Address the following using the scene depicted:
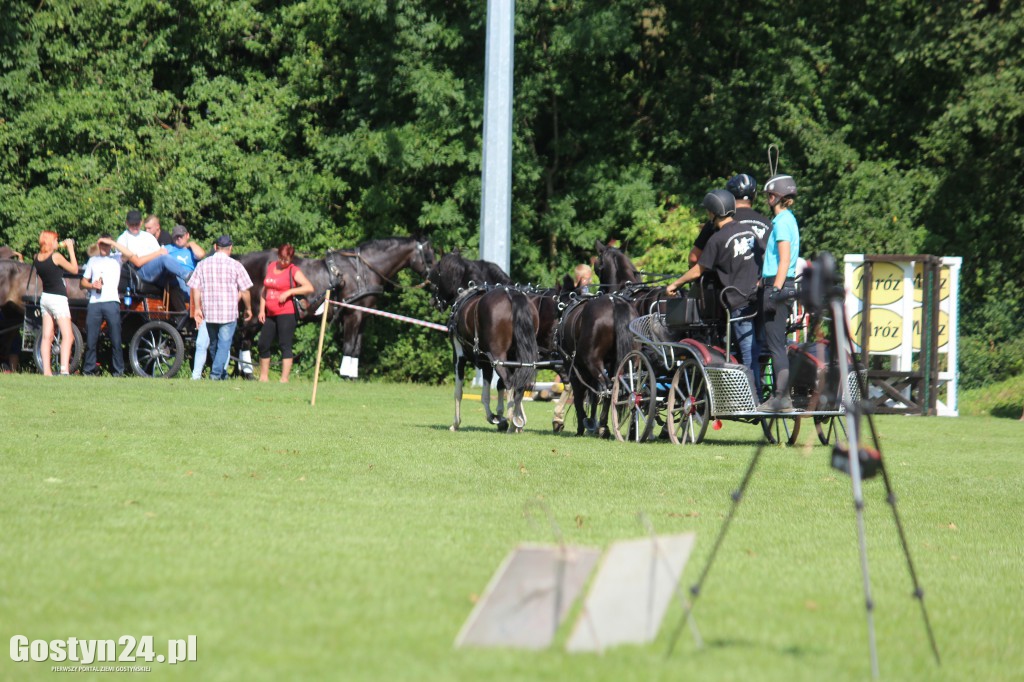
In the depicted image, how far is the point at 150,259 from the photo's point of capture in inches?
887

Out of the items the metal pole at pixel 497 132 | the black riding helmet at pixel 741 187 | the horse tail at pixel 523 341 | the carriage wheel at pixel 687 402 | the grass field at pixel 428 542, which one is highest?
the metal pole at pixel 497 132

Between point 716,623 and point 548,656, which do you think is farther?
point 716,623

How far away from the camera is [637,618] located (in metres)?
5.47

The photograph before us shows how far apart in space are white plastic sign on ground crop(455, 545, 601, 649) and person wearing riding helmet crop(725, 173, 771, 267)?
8.96m

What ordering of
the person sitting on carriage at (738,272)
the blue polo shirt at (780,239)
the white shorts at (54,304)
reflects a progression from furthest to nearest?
the white shorts at (54,304)
the person sitting on carriage at (738,272)
the blue polo shirt at (780,239)

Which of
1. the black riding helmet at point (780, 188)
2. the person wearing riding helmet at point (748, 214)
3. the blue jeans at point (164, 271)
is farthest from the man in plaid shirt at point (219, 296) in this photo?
the black riding helmet at point (780, 188)

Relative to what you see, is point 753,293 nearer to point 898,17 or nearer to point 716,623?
point 716,623

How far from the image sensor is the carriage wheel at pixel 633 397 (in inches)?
578

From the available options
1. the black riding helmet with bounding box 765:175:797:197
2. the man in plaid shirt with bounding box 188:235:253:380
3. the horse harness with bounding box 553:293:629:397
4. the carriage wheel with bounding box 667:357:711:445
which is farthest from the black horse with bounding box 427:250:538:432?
the man in plaid shirt with bounding box 188:235:253:380

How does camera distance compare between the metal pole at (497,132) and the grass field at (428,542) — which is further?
the metal pole at (497,132)

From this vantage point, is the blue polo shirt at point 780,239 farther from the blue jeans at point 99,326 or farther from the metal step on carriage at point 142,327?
the blue jeans at point 99,326

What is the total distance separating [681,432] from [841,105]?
56.0 ft

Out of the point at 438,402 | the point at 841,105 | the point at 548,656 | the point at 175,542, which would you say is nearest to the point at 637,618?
the point at 548,656

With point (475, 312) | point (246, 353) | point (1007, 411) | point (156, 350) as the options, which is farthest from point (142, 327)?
point (1007, 411)
